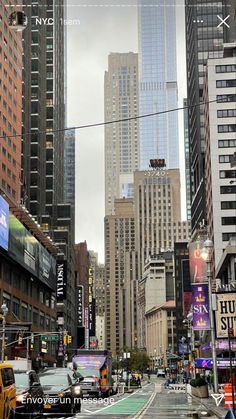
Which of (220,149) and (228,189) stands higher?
(220,149)

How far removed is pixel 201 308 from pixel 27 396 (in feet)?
58.9

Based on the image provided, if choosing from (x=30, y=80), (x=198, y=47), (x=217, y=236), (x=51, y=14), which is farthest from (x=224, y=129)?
(x=51, y=14)

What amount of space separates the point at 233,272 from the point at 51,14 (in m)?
121

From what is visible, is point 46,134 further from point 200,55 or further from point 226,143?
point 226,143

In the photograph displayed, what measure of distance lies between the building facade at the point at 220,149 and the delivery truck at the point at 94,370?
209ft

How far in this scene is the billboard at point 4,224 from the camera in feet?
277

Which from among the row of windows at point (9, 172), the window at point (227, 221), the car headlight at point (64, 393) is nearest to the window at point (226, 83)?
the window at point (227, 221)

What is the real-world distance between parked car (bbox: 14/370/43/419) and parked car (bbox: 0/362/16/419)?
2.03 meters

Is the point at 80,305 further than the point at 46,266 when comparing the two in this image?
Yes

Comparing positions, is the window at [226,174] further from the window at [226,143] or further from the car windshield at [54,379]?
the car windshield at [54,379]

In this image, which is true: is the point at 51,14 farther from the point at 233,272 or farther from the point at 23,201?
the point at 233,272

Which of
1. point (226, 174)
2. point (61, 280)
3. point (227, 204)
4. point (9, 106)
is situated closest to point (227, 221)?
point (227, 204)

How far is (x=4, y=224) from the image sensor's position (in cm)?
8669

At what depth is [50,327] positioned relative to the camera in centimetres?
12862
